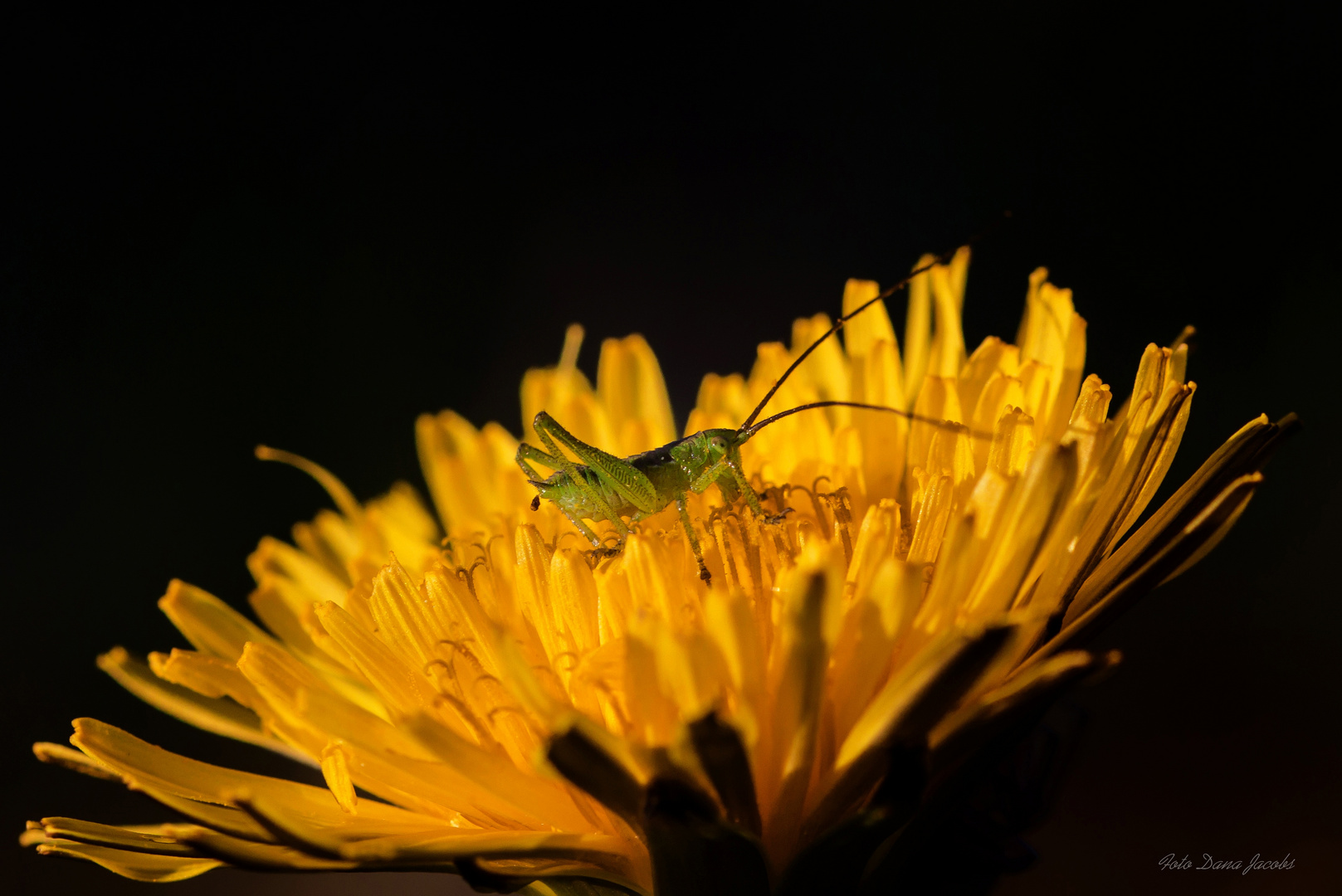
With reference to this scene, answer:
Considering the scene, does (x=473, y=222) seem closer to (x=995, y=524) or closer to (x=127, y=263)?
(x=127, y=263)

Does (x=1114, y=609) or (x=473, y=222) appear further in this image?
(x=473, y=222)

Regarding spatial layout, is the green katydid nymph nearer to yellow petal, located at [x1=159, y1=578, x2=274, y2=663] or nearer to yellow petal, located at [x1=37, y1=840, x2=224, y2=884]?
yellow petal, located at [x1=159, y1=578, x2=274, y2=663]

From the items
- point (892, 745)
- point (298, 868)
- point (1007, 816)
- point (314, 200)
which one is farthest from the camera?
point (314, 200)

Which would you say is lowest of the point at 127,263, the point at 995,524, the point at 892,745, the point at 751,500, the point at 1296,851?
the point at 1296,851

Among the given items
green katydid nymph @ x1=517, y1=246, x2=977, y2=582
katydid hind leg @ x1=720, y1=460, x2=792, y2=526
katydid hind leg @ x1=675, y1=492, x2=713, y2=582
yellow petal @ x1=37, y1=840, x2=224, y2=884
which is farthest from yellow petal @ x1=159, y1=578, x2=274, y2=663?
katydid hind leg @ x1=720, y1=460, x2=792, y2=526

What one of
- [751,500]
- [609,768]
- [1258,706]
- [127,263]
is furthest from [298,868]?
[127,263]
